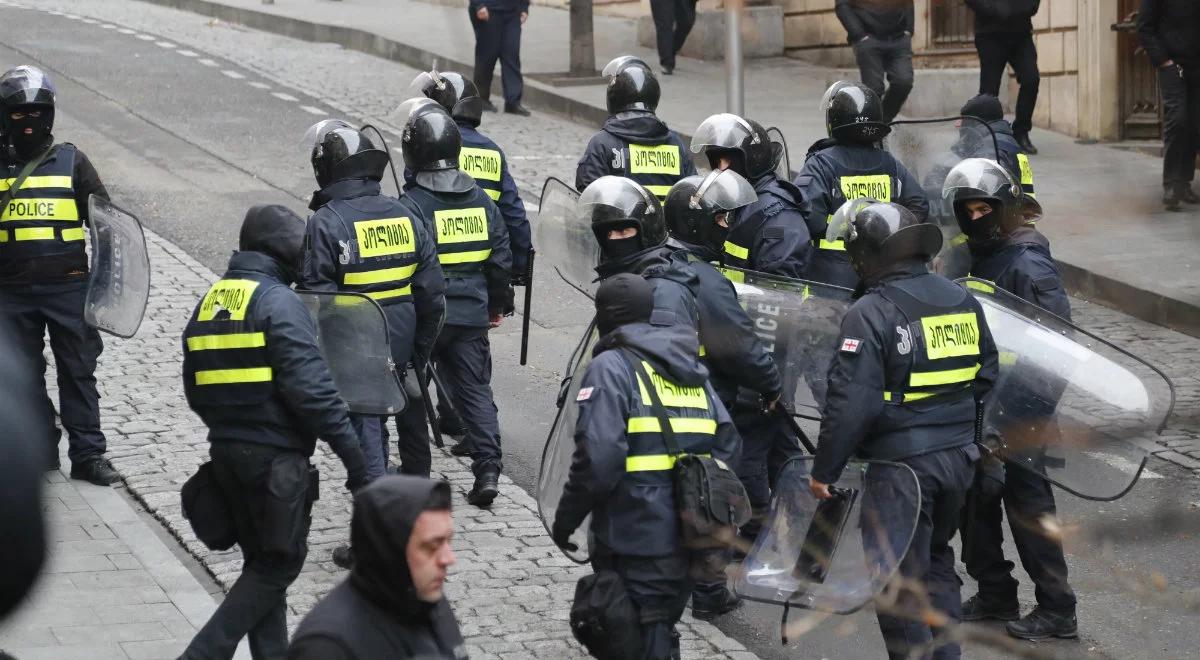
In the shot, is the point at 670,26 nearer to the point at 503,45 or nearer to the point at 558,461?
the point at 503,45

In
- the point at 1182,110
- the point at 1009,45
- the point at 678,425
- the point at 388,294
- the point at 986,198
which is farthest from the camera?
the point at 1009,45

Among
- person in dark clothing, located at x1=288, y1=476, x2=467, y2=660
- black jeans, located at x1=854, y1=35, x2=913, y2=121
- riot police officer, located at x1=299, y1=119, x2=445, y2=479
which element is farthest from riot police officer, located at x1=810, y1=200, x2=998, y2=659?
black jeans, located at x1=854, y1=35, x2=913, y2=121

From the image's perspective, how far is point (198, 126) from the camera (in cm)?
1734

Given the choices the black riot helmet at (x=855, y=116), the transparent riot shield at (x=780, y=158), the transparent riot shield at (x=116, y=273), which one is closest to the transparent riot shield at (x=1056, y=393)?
the black riot helmet at (x=855, y=116)

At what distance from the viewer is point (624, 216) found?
629 centimetres

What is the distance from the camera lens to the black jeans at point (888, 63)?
15398 mm

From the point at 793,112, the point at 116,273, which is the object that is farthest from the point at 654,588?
the point at 793,112

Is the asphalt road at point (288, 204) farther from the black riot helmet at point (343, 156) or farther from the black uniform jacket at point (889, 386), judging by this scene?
the black riot helmet at point (343, 156)

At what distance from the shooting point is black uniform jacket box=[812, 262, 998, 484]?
5.82 m

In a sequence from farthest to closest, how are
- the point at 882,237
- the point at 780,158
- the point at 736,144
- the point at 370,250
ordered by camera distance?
the point at 780,158 < the point at 736,144 < the point at 370,250 < the point at 882,237

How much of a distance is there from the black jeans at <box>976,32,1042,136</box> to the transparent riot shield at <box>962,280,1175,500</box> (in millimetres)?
8995

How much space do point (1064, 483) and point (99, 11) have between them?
23627 millimetres

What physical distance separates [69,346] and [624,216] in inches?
130

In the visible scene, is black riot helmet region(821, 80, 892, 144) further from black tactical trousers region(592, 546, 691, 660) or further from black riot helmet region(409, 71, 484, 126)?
black tactical trousers region(592, 546, 691, 660)
